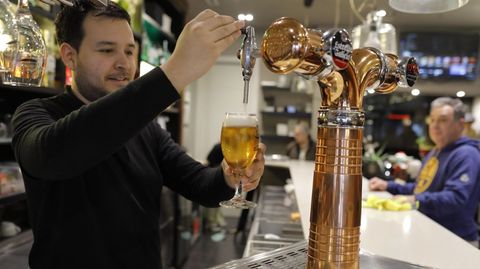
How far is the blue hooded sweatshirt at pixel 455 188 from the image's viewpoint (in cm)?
229

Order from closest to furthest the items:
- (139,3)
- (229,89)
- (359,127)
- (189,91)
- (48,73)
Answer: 1. (359,127)
2. (48,73)
3. (139,3)
4. (189,91)
5. (229,89)

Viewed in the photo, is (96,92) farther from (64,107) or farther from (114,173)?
(114,173)

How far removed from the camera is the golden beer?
767mm

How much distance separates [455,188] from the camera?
7.72 ft

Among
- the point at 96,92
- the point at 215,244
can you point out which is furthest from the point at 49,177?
the point at 215,244

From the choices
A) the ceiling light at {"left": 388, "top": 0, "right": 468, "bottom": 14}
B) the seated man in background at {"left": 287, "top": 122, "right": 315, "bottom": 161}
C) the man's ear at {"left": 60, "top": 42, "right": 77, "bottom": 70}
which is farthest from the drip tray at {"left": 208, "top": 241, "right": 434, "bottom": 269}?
the seated man in background at {"left": 287, "top": 122, "right": 315, "bottom": 161}

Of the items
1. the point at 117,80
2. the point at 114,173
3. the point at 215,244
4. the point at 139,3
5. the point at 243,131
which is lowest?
the point at 215,244

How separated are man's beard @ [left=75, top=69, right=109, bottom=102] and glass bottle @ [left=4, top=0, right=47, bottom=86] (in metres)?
0.37

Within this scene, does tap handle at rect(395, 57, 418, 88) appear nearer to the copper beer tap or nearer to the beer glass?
the copper beer tap

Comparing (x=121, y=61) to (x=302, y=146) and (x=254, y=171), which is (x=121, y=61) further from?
(x=302, y=146)

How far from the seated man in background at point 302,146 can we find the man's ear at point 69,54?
464 centimetres

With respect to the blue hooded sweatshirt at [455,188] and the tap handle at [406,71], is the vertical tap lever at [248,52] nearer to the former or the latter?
the tap handle at [406,71]

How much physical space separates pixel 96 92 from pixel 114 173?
0.80ft

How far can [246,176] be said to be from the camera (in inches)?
35.5
